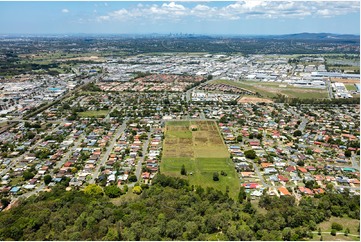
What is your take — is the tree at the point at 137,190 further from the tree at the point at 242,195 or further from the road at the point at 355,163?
the road at the point at 355,163

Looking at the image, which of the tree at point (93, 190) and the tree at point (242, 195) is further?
the tree at point (93, 190)

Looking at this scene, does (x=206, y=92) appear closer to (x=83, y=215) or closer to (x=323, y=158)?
(x=323, y=158)

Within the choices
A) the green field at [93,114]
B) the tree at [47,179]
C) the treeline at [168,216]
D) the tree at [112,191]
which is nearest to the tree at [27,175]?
the tree at [47,179]

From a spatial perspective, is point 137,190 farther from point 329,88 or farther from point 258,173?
point 329,88

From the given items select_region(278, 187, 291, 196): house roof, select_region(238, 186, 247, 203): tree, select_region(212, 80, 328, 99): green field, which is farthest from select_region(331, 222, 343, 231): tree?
select_region(212, 80, 328, 99): green field

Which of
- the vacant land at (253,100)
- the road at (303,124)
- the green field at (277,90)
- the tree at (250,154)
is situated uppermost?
the green field at (277,90)

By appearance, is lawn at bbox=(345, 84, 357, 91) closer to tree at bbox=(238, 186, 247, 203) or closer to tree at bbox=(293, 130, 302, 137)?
tree at bbox=(293, 130, 302, 137)
